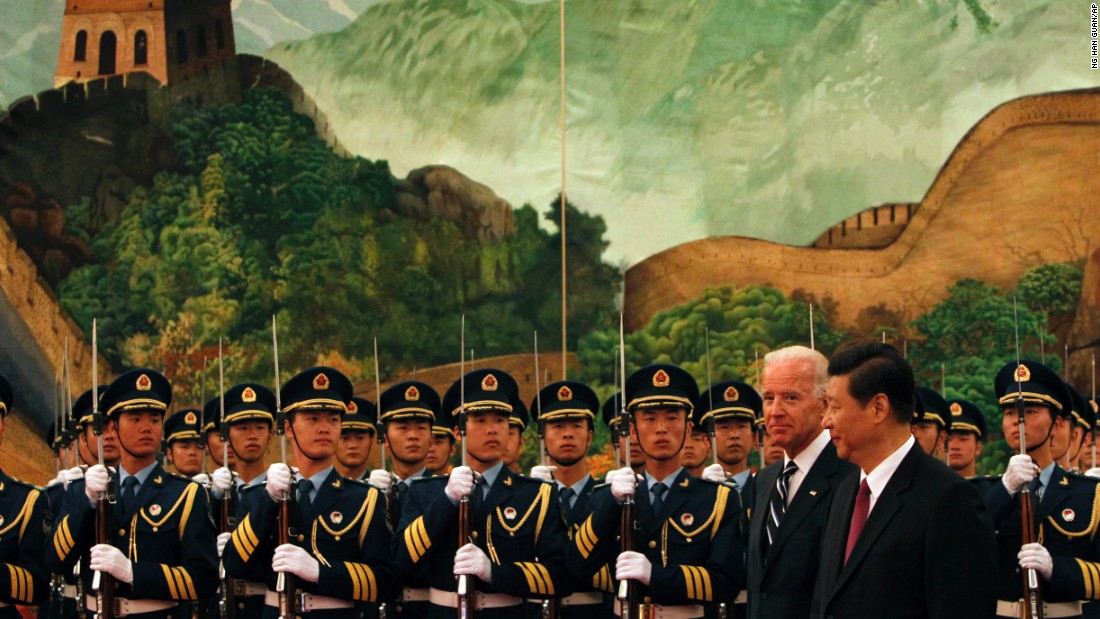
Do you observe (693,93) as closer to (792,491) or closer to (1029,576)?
(1029,576)

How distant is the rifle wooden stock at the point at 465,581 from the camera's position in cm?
752

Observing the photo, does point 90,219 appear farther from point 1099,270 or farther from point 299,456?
point 1099,270

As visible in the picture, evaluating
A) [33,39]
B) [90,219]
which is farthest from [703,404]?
[33,39]

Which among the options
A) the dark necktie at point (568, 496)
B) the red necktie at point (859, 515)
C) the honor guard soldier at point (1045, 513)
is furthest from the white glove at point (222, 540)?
the red necktie at point (859, 515)

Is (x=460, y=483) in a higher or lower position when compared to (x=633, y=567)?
higher

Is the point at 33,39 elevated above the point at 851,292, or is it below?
above

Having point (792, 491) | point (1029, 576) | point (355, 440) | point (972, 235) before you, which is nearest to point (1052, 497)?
point (1029, 576)

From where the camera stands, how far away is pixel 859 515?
4617mm

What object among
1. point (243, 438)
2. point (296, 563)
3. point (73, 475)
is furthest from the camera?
point (243, 438)

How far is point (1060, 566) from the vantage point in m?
7.43

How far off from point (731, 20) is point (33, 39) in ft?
23.7

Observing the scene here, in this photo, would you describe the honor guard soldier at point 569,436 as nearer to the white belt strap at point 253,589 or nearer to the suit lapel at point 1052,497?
the white belt strap at point 253,589

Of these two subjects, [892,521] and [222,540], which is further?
[222,540]

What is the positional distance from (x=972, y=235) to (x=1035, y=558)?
29.8ft
